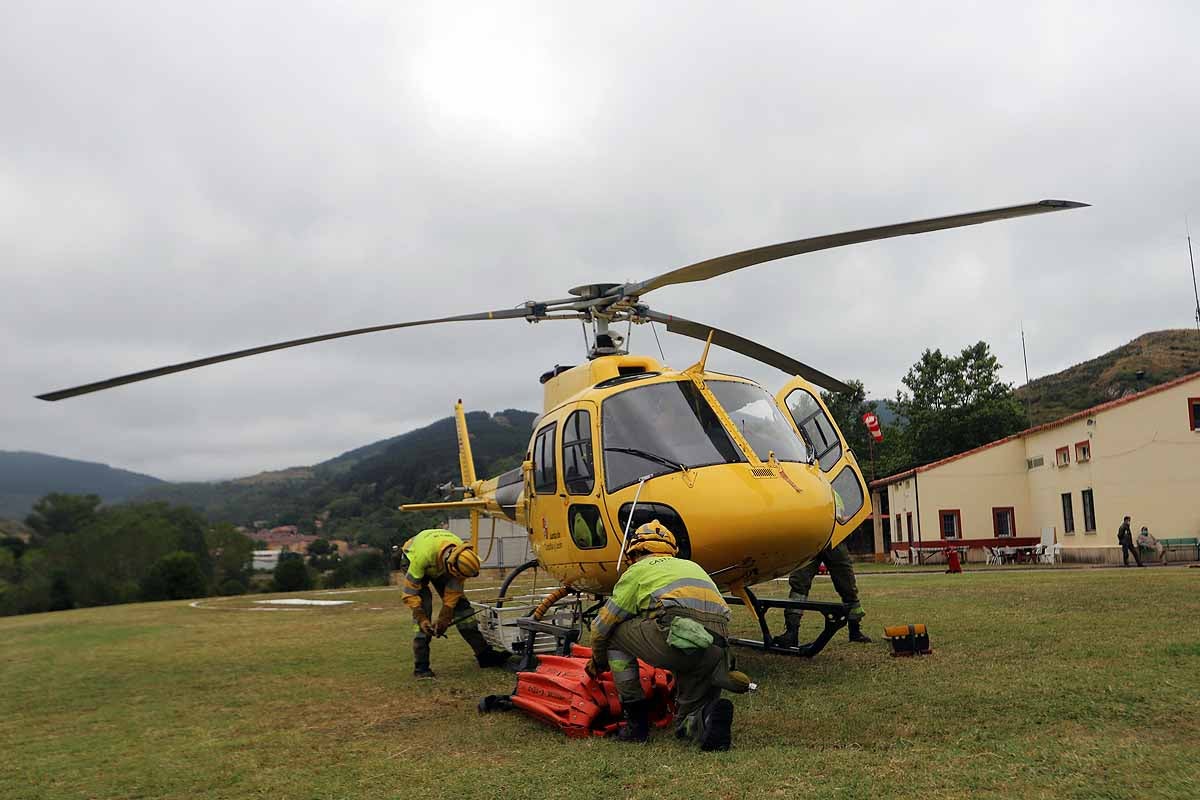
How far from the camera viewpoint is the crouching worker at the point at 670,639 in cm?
593

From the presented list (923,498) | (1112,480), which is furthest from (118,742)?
(923,498)

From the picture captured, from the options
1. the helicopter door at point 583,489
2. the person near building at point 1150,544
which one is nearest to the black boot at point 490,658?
the helicopter door at point 583,489

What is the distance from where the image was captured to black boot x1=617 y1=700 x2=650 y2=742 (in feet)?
20.1

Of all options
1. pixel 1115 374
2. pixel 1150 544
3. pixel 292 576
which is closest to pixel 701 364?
pixel 1150 544

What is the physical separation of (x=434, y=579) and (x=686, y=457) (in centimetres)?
390

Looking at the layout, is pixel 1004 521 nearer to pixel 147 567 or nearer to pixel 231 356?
pixel 231 356

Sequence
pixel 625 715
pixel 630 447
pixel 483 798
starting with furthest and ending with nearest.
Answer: pixel 630 447
pixel 625 715
pixel 483 798

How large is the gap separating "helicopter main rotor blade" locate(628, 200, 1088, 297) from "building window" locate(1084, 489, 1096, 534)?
26.9 m

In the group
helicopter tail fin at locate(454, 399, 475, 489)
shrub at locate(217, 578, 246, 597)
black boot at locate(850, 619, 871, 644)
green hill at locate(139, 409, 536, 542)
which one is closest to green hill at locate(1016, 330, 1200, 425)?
green hill at locate(139, 409, 536, 542)

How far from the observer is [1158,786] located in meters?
4.21

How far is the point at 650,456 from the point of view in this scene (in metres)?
7.89

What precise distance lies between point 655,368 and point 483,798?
5587mm

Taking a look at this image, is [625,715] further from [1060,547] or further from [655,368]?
[1060,547]

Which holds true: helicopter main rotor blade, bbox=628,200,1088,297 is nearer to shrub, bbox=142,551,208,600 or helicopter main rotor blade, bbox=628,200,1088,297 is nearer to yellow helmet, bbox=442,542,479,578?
yellow helmet, bbox=442,542,479,578
